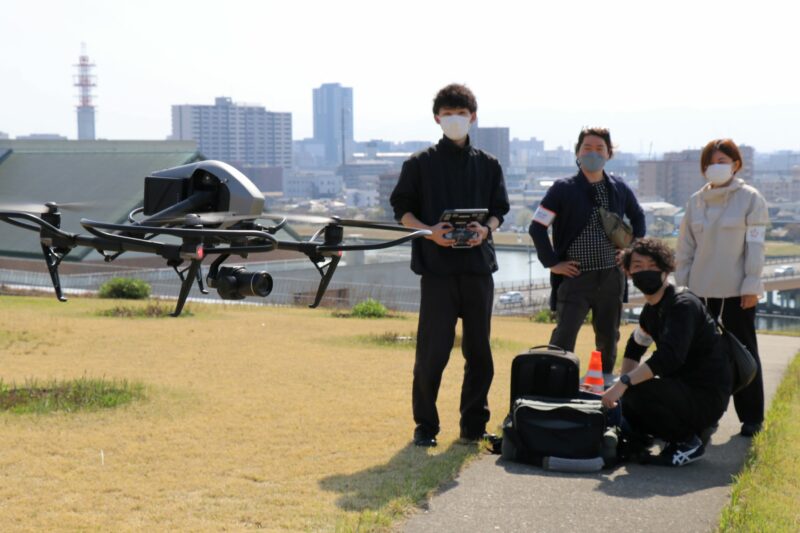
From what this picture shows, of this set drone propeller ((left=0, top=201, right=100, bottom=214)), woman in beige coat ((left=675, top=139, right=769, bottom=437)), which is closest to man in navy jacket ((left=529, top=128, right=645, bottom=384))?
woman in beige coat ((left=675, top=139, right=769, bottom=437))

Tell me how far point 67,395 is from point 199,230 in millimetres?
4745

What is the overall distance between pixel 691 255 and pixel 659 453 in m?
1.46

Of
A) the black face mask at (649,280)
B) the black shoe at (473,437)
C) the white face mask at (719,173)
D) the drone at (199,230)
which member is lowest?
the black shoe at (473,437)

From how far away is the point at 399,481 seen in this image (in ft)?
18.1

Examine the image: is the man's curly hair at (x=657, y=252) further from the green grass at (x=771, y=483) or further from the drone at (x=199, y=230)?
the drone at (x=199, y=230)

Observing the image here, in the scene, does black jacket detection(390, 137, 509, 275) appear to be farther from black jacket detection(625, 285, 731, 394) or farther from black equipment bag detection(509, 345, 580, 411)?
black jacket detection(625, 285, 731, 394)

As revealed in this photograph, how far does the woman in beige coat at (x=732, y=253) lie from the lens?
264 inches

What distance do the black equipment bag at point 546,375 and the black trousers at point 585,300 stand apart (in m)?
0.49

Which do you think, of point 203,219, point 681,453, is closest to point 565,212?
point 681,453

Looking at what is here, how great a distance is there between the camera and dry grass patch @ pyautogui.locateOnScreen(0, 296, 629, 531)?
511 cm

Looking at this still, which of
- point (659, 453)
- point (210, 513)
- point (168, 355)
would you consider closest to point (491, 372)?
point (659, 453)

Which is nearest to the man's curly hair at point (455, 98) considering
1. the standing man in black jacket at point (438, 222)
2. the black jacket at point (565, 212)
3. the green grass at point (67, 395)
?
the standing man in black jacket at point (438, 222)

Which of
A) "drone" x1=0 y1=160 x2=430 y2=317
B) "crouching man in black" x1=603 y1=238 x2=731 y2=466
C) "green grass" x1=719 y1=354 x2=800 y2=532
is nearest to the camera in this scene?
"drone" x1=0 y1=160 x2=430 y2=317

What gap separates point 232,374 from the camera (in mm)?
9305
